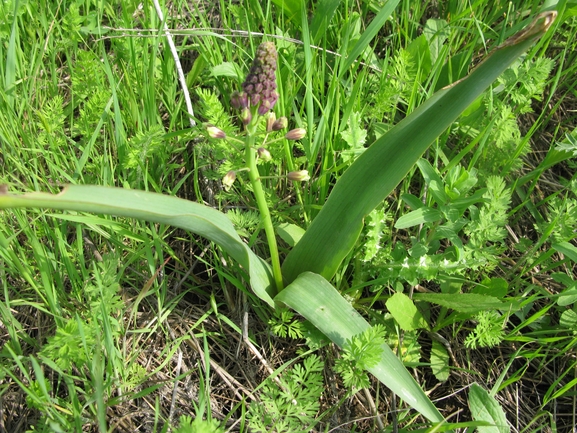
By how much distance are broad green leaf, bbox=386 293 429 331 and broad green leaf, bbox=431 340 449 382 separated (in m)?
0.21

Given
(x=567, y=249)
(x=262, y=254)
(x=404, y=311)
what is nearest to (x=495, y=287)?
(x=567, y=249)

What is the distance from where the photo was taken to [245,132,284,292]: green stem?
1932 millimetres

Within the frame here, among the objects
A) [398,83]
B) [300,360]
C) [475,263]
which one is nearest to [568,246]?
[475,263]

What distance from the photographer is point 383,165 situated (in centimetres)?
198

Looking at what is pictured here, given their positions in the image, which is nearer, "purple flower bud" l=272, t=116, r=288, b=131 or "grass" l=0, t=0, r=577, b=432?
"purple flower bud" l=272, t=116, r=288, b=131

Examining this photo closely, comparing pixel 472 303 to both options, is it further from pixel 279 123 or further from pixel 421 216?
pixel 279 123

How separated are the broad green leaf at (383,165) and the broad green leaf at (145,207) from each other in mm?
310

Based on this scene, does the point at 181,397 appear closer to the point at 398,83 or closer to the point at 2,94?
the point at 2,94

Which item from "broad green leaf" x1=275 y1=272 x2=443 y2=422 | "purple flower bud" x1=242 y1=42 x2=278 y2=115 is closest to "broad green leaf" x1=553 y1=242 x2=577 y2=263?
"broad green leaf" x1=275 y1=272 x2=443 y2=422

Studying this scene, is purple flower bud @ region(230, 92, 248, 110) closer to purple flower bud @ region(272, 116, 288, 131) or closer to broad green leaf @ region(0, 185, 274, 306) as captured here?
purple flower bud @ region(272, 116, 288, 131)

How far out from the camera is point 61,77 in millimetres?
3402

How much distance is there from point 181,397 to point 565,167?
280 centimetres

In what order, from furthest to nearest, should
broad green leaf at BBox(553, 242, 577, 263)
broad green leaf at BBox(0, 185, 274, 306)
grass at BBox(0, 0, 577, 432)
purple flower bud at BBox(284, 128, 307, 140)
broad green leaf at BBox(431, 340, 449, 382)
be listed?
broad green leaf at BBox(431, 340, 449, 382) < broad green leaf at BBox(553, 242, 577, 263) < grass at BBox(0, 0, 577, 432) < purple flower bud at BBox(284, 128, 307, 140) < broad green leaf at BBox(0, 185, 274, 306)

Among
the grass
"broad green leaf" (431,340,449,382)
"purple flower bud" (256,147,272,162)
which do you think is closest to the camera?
"purple flower bud" (256,147,272,162)
